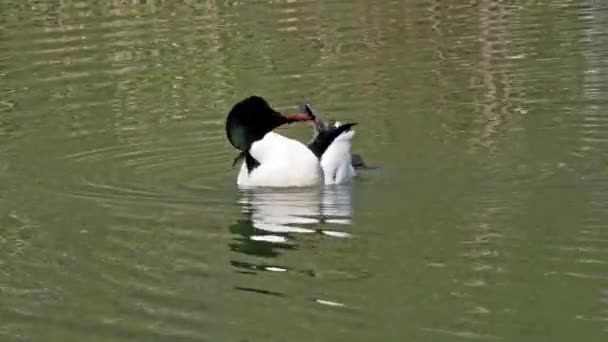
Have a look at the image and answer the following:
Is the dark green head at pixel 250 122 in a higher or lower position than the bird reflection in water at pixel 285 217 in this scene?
higher

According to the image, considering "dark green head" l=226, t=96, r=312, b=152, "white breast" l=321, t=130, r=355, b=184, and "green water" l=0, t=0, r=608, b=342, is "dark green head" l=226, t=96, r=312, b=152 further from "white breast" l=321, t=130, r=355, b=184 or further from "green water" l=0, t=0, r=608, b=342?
"green water" l=0, t=0, r=608, b=342

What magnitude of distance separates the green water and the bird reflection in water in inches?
1.2

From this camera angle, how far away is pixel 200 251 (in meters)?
11.1

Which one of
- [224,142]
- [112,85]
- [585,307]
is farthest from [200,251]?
[112,85]

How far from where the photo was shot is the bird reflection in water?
11312 millimetres

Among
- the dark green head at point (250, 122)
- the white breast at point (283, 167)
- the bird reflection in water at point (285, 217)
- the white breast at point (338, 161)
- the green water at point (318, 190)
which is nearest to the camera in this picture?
the green water at point (318, 190)

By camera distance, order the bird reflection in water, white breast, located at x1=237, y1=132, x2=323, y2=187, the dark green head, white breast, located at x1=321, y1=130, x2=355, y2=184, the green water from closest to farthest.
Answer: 1. the green water
2. the bird reflection in water
3. white breast, located at x1=237, y1=132, x2=323, y2=187
4. white breast, located at x1=321, y1=130, x2=355, y2=184
5. the dark green head

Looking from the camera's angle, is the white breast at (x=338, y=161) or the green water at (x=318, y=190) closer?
the green water at (x=318, y=190)

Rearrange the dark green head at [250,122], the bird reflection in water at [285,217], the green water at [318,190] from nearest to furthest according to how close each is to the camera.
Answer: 1. the green water at [318,190]
2. the bird reflection in water at [285,217]
3. the dark green head at [250,122]

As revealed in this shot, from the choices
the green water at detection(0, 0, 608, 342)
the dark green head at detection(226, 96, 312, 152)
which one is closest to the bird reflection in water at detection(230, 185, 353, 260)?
the green water at detection(0, 0, 608, 342)

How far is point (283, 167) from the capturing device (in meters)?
13.1

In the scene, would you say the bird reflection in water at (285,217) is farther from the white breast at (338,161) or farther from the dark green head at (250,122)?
the dark green head at (250,122)

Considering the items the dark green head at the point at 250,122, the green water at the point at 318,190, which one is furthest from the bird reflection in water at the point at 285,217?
the dark green head at the point at 250,122

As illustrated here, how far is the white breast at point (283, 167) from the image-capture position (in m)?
13.1
